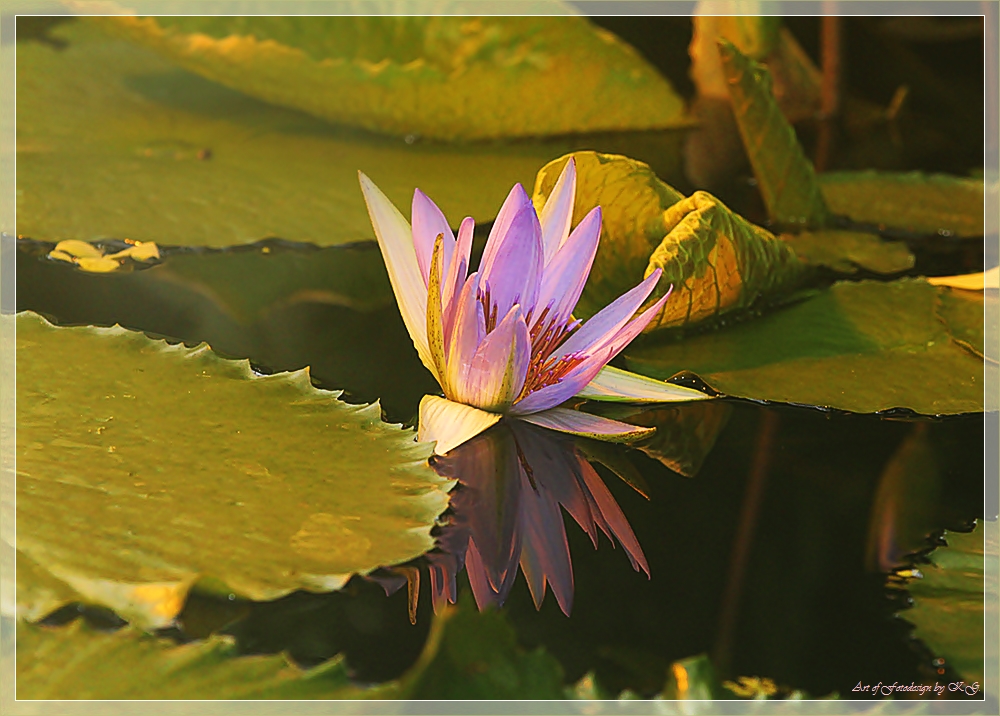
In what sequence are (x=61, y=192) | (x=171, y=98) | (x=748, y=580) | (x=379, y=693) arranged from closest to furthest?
(x=379, y=693)
(x=748, y=580)
(x=61, y=192)
(x=171, y=98)

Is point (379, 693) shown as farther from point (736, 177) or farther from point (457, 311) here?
point (736, 177)

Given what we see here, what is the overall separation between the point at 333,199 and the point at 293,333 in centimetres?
35

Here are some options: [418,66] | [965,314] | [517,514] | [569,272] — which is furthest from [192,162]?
[965,314]

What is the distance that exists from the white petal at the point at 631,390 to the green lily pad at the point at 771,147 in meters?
0.45

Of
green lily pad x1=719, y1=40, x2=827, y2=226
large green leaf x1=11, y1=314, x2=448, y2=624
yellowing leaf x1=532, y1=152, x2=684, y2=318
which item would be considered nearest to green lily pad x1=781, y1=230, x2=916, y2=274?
green lily pad x1=719, y1=40, x2=827, y2=226

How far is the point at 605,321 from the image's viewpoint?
2.41ft

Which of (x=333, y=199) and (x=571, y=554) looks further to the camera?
(x=333, y=199)

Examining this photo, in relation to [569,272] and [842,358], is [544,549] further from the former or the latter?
[842,358]

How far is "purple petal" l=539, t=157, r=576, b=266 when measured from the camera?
781mm

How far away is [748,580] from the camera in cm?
60

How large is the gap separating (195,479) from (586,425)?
291 mm

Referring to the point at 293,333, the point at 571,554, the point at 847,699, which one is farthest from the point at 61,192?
the point at 847,699

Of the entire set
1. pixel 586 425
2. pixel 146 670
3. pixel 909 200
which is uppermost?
pixel 909 200

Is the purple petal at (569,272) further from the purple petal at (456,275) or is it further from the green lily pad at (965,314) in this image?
the green lily pad at (965,314)
